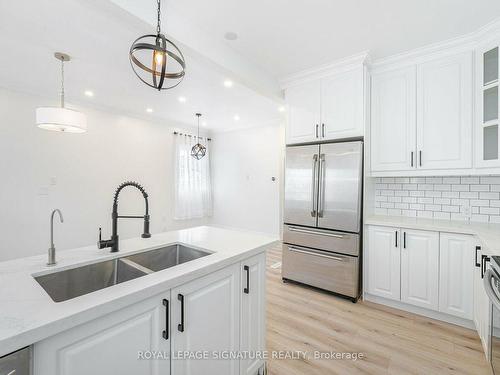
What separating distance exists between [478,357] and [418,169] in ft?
5.41

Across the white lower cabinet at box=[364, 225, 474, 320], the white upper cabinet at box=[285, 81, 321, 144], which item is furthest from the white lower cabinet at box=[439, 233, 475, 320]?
the white upper cabinet at box=[285, 81, 321, 144]

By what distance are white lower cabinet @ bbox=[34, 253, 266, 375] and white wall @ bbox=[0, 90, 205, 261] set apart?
13.1 ft

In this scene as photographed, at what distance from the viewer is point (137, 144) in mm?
5117

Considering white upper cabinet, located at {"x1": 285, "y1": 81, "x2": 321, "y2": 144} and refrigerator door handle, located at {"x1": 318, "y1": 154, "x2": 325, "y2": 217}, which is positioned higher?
white upper cabinet, located at {"x1": 285, "y1": 81, "x2": 321, "y2": 144}

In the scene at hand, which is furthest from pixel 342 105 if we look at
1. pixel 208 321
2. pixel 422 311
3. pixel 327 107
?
pixel 208 321

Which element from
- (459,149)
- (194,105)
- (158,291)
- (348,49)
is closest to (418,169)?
(459,149)

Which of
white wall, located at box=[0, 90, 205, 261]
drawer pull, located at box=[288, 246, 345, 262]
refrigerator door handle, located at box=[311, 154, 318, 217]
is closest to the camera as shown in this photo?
drawer pull, located at box=[288, 246, 345, 262]

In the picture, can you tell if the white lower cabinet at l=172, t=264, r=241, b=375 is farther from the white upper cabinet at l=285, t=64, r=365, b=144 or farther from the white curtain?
the white curtain

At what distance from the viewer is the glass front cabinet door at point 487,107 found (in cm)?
214

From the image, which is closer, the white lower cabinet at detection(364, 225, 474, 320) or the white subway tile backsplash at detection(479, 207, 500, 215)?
the white lower cabinet at detection(364, 225, 474, 320)

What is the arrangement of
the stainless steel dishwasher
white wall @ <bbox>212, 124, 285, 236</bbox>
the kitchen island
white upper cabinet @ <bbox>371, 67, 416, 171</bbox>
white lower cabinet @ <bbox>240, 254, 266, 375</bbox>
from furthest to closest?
white wall @ <bbox>212, 124, 285, 236</bbox>, white upper cabinet @ <bbox>371, 67, 416, 171</bbox>, white lower cabinet @ <bbox>240, 254, 266, 375</bbox>, the kitchen island, the stainless steel dishwasher

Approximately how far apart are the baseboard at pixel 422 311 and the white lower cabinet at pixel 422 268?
2.6 inches

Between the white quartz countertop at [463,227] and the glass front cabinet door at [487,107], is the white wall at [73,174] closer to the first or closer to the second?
the white quartz countertop at [463,227]

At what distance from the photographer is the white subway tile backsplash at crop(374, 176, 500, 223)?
2486 millimetres
